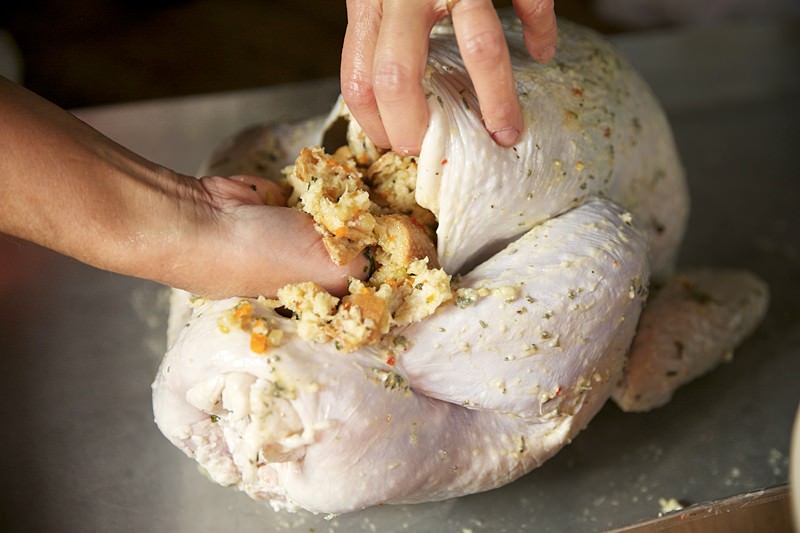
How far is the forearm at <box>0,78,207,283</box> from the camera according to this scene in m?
1.07

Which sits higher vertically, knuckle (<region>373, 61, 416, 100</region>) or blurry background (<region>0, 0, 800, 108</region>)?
knuckle (<region>373, 61, 416, 100</region>)

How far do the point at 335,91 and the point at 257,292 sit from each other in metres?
1.08

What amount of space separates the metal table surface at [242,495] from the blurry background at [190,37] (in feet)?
1.69

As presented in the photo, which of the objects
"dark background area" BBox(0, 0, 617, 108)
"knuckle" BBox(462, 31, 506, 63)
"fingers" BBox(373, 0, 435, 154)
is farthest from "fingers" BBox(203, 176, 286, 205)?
"dark background area" BBox(0, 0, 617, 108)

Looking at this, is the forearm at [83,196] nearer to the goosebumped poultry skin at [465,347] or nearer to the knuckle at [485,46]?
the goosebumped poultry skin at [465,347]

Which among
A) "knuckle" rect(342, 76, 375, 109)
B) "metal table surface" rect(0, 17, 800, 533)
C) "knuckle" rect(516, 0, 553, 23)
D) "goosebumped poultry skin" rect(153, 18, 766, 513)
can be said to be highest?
"knuckle" rect(516, 0, 553, 23)

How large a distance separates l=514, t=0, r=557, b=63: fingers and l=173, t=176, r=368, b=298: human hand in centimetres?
37

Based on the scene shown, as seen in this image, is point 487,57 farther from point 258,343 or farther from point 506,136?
point 258,343

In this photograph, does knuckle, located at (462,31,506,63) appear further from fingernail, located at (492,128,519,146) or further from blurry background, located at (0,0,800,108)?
blurry background, located at (0,0,800,108)

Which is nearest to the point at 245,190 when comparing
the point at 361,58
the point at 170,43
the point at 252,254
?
the point at 252,254

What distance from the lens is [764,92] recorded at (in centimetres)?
229

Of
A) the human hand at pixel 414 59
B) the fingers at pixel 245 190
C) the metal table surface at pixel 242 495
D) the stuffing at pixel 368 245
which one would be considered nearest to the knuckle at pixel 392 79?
the human hand at pixel 414 59

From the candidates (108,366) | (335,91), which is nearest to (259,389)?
(108,366)

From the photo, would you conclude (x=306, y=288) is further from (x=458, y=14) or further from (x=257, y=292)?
(x=458, y=14)
